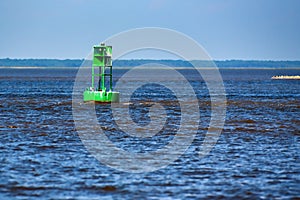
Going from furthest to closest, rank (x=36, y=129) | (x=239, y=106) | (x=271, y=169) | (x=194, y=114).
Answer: (x=239, y=106) < (x=194, y=114) < (x=36, y=129) < (x=271, y=169)

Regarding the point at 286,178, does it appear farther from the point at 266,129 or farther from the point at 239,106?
the point at 239,106

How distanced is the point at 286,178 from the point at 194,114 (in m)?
30.8

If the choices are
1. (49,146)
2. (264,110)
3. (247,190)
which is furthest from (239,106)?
(247,190)

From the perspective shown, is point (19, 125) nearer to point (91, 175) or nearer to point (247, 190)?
point (91, 175)

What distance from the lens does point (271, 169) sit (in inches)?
1112

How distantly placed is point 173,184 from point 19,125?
22.4 metres

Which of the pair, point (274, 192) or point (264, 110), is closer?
point (274, 192)

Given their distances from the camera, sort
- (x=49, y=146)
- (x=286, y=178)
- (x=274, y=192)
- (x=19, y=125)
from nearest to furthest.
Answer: (x=274, y=192), (x=286, y=178), (x=49, y=146), (x=19, y=125)

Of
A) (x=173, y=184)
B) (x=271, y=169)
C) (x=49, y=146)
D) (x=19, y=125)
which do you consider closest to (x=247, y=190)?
(x=173, y=184)

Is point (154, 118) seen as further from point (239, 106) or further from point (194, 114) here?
point (239, 106)

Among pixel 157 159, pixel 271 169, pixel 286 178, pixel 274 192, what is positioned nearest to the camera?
pixel 274 192

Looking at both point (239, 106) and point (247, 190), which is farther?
point (239, 106)

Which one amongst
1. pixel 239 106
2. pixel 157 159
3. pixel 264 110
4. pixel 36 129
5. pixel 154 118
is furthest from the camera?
pixel 239 106

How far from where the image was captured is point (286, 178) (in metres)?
26.2
